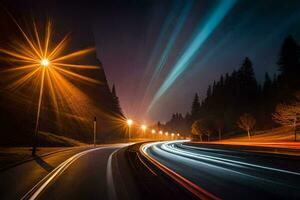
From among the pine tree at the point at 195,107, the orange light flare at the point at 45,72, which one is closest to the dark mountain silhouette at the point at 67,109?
the orange light flare at the point at 45,72

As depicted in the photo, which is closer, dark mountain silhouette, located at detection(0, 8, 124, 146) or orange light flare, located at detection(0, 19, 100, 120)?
dark mountain silhouette, located at detection(0, 8, 124, 146)

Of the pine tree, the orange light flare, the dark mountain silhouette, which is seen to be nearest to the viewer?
the dark mountain silhouette

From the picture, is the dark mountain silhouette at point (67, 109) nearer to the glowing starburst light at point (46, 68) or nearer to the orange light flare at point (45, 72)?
the orange light flare at point (45, 72)

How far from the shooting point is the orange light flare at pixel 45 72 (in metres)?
55.4

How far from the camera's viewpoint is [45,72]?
69.5 m

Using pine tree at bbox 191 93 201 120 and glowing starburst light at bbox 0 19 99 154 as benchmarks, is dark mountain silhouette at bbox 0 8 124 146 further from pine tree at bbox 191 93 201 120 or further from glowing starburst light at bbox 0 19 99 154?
pine tree at bbox 191 93 201 120

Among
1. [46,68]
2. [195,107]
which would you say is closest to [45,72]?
[46,68]

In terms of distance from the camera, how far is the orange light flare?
55.4 meters

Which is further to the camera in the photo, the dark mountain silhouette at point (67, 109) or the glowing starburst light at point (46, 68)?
the glowing starburst light at point (46, 68)

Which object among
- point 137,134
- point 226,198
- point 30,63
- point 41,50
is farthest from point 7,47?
point 137,134

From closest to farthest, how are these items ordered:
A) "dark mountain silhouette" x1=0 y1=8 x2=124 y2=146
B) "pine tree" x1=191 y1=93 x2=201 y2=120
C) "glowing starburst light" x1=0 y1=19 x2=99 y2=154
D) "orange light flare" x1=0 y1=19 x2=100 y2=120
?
"dark mountain silhouette" x1=0 y1=8 x2=124 y2=146
"orange light flare" x1=0 y1=19 x2=100 y2=120
"glowing starburst light" x1=0 y1=19 x2=99 y2=154
"pine tree" x1=191 y1=93 x2=201 y2=120

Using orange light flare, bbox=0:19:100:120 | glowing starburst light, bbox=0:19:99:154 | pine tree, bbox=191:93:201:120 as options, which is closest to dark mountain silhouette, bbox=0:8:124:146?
orange light flare, bbox=0:19:100:120

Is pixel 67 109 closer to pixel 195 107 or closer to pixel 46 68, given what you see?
pixel 46 68

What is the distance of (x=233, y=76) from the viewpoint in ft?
354
